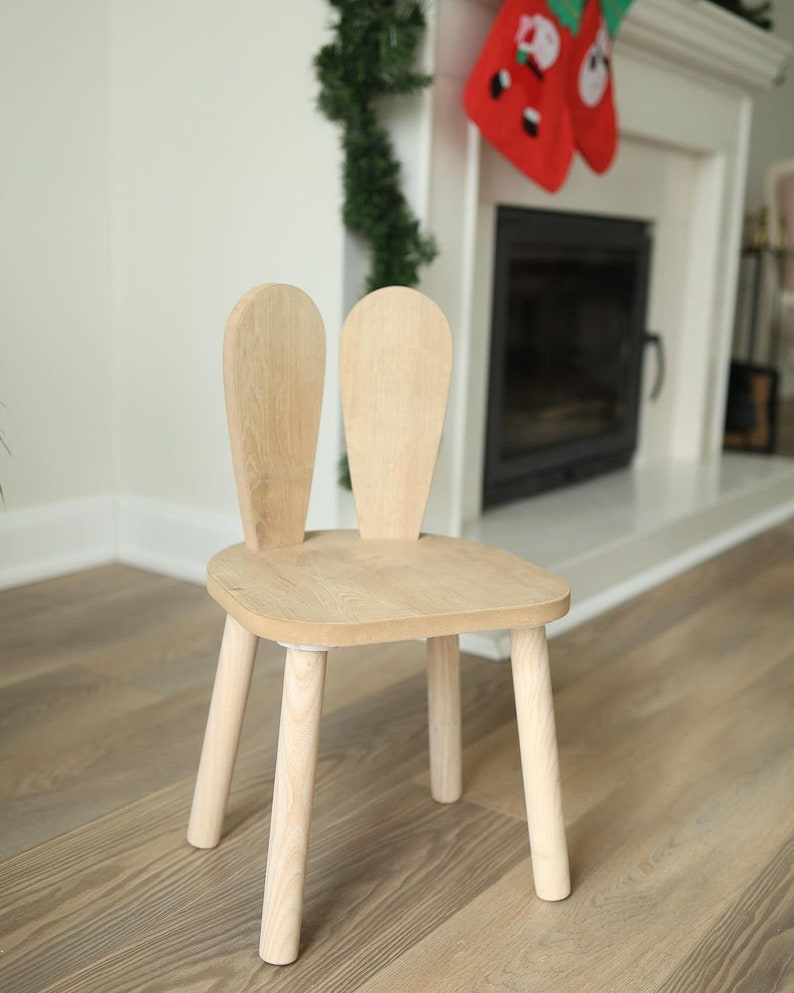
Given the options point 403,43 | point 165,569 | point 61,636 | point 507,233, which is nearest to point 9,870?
point 61,636

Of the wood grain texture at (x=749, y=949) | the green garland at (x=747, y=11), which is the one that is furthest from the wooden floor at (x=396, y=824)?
the green garland at (x=747, y=11)

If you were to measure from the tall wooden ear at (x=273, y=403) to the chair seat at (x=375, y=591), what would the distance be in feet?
0.15

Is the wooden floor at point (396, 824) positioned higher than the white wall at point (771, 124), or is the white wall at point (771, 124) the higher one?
the white wall at point (771, 124)

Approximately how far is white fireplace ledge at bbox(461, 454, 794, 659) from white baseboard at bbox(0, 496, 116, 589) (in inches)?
29.7

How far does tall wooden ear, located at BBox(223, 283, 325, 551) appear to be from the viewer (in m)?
1.12

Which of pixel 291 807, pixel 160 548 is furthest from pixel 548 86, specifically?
pixel 291 807

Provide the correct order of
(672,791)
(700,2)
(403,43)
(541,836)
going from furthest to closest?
1. (700,2)
2. (403,43)
3. (672,791)
4. (541,836)

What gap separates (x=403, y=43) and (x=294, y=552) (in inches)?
38.5

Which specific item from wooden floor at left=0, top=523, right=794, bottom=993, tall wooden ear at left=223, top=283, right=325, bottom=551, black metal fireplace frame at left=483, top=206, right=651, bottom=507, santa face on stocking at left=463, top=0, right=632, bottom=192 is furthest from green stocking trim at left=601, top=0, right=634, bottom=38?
tall wooden ear at left=223, top=283, right=325, bottom=551

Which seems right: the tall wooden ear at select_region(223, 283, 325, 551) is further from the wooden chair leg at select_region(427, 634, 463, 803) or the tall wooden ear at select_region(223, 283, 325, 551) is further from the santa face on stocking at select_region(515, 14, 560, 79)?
the santa face on stocking at select_region(515, 14, 560, 79)

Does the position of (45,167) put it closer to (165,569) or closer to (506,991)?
(165,569)

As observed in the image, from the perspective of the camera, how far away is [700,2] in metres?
2.56

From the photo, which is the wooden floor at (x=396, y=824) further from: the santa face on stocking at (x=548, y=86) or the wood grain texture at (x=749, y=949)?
the santa face on stocking at (x=548, y=86)

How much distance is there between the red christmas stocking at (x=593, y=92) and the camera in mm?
2156
